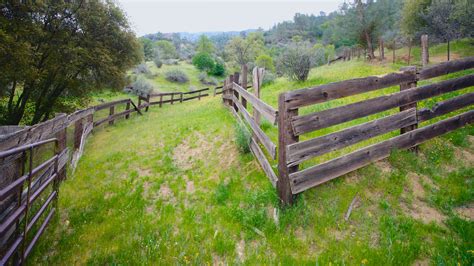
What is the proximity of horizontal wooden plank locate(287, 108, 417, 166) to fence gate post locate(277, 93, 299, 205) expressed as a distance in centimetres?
10

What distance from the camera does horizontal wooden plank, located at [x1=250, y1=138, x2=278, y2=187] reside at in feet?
13.8

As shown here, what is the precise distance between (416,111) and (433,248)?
271 cm

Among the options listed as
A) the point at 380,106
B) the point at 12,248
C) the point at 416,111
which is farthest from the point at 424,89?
the point at 12,248

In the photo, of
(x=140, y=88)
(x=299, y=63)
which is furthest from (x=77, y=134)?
(x=140, y=88)

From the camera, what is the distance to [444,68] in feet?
17.2

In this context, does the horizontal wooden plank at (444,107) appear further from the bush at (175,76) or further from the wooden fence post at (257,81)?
the bush at (175,76)

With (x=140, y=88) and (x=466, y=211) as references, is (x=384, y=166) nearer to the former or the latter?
(x=466, y=211)

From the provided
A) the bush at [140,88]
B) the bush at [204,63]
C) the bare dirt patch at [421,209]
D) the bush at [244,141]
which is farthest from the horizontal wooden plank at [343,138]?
the bush at [204,63]

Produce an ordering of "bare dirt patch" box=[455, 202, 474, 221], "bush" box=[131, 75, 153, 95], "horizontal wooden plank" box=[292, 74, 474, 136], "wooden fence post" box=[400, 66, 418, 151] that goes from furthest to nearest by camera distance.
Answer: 1. "bush" box=[131, 75, 153, 95]
2. "wooden fence post" box=[400, 66, 418, 151]
3. "horizontal wooden plank" box=[292, 74, 474, 136]
4. "bare dirt patch" box=[455, 202, 474, 221]

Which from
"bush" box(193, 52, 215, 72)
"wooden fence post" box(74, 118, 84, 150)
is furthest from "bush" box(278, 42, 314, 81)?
"bush" box(193, 52, 215, 72)

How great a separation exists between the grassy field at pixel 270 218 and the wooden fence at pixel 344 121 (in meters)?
0.29

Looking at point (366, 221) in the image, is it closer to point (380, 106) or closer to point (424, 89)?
point (380, 106)

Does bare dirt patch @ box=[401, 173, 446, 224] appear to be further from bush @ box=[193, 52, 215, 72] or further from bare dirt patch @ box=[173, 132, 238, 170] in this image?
bush @ box=[193, 52, 215, 72]

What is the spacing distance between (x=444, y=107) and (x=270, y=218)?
4483mm
